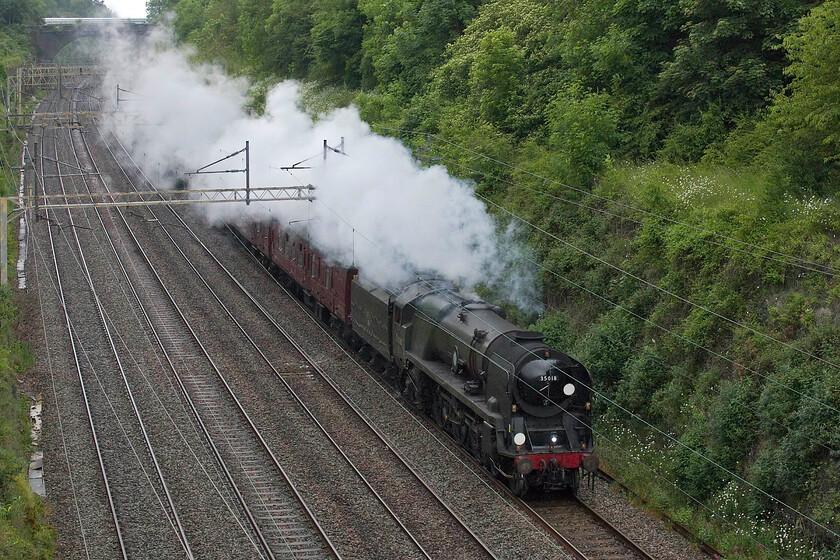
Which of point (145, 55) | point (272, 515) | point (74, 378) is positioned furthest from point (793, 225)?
point (145, 55)

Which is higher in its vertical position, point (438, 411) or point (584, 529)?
point (438, 411)

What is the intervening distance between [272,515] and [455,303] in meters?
5.93

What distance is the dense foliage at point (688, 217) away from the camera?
1611cm

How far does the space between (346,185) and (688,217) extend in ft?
31.8

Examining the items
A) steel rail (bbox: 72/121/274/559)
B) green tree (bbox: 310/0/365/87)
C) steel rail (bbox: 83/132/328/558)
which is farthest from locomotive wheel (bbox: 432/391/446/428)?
green tree (bbox: 310/0/365/87)

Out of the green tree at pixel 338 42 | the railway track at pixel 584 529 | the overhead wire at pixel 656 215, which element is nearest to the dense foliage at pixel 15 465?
the railway track at pixel 584 529

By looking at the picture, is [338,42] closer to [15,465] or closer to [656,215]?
[656,215]

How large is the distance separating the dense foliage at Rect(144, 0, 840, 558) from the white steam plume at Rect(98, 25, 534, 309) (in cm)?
295

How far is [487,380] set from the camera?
1755 centimetres

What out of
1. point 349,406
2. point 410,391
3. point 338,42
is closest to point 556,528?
point 410,391

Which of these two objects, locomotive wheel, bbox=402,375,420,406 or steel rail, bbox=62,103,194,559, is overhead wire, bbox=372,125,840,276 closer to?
locomotive wheel, bbox=402,375,420,406

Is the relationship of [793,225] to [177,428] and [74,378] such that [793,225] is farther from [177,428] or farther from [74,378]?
[74,378]

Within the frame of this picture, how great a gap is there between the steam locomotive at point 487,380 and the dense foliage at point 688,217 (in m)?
1.91

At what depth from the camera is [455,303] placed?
19.4 metres
